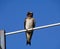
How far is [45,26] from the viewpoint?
5.58m

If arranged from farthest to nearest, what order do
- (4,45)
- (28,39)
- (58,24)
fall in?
(28,39) → (58,24) → (4,45)

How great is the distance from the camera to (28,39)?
8.62 m

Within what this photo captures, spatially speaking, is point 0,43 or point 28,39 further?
point 28,39

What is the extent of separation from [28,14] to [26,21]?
30 cm

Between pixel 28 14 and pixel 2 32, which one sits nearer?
pixel 2 32

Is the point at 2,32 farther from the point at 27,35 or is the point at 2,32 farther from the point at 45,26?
the point at 27,35

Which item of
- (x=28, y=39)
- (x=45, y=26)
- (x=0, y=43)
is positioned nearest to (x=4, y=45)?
(x=0, y=43)

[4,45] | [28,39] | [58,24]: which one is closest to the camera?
[4,45]

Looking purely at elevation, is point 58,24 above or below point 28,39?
above

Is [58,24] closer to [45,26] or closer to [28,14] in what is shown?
[45,26]

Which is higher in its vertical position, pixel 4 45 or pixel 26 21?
pixel 26 21

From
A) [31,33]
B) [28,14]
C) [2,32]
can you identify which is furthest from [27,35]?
[2,32]

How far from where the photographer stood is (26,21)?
8969mm

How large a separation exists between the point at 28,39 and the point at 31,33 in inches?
13.2
